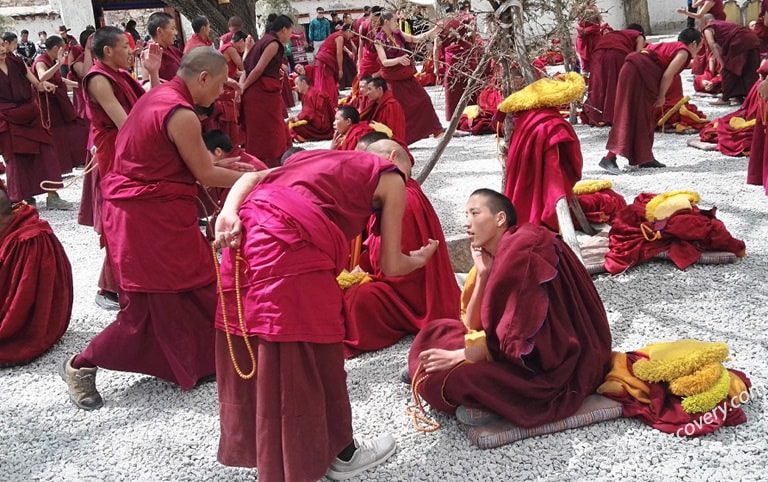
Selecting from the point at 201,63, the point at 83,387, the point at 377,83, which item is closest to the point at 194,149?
the point at 201,63

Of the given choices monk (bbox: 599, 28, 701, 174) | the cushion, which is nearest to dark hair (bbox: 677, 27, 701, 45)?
monk (bbox: 599, 28, 701, 174)

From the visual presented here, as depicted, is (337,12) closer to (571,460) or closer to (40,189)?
(40,189)

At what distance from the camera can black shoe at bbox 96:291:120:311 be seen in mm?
4194

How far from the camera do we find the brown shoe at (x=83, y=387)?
10.2 feet

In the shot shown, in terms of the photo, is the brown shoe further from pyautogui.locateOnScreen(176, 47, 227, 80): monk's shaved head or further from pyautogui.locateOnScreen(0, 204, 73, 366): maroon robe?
pyautogui.locateOnScreen(176, 47, 227, 80): monk's shaved head

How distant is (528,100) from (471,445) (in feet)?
6.69

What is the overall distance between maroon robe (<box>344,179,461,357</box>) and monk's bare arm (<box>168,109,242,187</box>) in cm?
78

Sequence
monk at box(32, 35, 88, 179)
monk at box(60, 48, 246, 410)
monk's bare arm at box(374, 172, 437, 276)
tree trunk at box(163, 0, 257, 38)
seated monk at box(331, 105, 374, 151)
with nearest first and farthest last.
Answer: monk's bare arm at box(374, 172, 437, 276), monk at box(60, 48, 246, 410), seated monk at box(331, 105, 374, 151), monk at box(32, 35, 88, 179), tree trunk at box(163, 0, 257, 38)

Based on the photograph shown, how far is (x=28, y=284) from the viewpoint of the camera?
3.48 m

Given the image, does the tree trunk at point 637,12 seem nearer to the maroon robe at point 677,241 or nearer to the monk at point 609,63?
the monk at point 609,63

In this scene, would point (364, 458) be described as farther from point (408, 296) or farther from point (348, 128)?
point (348, 128)

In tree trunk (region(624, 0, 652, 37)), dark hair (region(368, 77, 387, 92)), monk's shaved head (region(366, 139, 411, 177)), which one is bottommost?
monk's shaved head (region(366, 139, 411, 177))

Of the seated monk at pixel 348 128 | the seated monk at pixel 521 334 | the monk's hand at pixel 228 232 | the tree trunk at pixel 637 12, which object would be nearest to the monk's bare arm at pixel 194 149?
the monk's hand at pixel 228 232

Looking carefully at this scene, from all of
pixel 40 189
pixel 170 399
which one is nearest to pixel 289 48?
pixel 40 189
